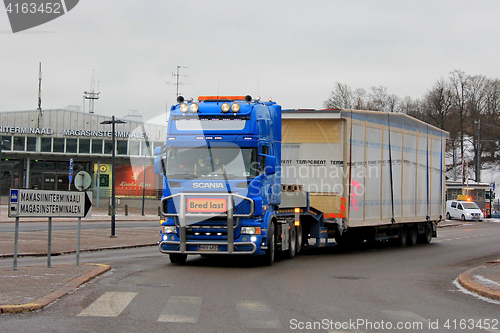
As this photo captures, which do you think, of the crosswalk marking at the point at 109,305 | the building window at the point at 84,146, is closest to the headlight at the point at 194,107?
the crosswalk marking at the point at 109,305

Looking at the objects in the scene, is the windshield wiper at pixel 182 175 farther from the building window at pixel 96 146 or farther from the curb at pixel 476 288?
the building window at pixel 96 146

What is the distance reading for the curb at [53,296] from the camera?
857cm

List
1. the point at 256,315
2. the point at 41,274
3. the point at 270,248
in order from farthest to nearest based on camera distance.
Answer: the point at 270,248 < the point at 41,274 < the point at 256,315

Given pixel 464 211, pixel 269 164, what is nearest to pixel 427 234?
pixel 269 164

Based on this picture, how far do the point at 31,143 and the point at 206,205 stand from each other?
4868 cm

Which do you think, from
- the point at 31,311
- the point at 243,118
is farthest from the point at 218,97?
the point at 31,311

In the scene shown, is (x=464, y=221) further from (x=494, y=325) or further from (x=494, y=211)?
(x=494, y=325)

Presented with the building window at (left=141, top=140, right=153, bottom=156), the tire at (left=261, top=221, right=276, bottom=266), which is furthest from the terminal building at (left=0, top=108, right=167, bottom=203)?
the tire at (left=261, top=221, right=276, bottom=266)

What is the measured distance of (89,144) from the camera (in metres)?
60.3

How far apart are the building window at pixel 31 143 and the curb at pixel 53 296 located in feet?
160

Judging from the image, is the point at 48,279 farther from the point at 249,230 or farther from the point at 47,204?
the point at 249,230

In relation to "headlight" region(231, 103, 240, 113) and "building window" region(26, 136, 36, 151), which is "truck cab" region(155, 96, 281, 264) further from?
"building window" region(26, 136, 36, 151)

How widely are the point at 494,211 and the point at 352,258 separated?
177 feet

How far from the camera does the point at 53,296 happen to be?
9750 millimetres
